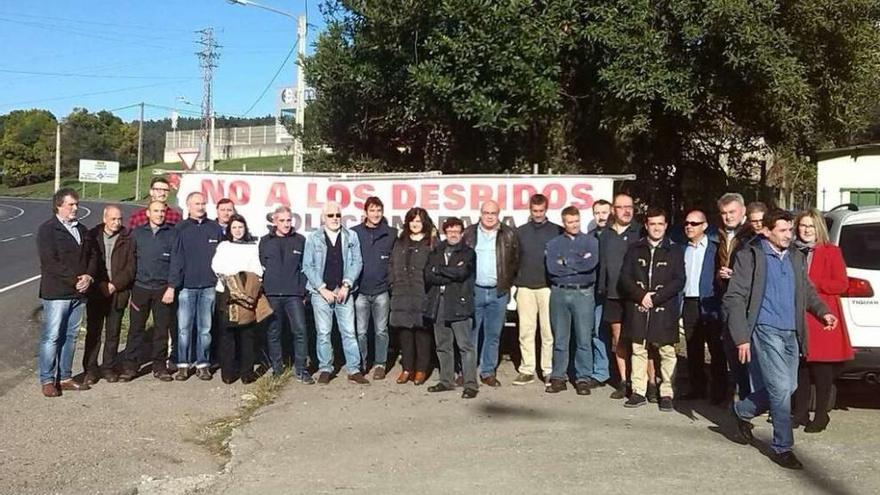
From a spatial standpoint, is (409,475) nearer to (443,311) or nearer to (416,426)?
(416,426)

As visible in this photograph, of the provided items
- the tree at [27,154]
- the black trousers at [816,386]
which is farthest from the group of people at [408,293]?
the tree at [27,154]

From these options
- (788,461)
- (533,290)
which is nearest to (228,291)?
(533,290)

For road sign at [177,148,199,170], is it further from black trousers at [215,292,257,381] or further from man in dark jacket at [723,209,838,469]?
man in dark jacket at [723,209,838,469]

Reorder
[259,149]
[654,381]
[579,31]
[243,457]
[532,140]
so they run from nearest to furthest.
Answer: [243,457] → [654,381] → [579,31] → [532,140] → [259,149]

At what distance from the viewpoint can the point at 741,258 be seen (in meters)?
6.74

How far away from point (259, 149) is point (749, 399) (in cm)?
7595

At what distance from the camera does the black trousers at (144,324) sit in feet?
30.1

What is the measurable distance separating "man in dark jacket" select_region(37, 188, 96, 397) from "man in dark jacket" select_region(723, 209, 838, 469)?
230 inches

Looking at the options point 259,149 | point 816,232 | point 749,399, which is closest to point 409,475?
point 749,399

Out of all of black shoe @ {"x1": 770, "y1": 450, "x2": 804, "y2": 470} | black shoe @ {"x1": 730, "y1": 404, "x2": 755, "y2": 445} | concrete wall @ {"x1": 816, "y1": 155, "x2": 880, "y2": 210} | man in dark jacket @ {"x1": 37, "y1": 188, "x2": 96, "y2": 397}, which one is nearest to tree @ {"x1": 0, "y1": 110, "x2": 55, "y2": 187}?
concrete wall @ {"x1": 816, "y1": 155, "x2": 880, "y2": 210}

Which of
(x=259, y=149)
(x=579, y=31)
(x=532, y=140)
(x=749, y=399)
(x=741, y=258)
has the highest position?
(x=259, y=149)

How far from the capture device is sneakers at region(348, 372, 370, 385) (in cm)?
Result: 930

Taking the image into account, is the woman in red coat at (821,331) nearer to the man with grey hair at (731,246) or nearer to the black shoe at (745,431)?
the man with grey hair at (731,246)

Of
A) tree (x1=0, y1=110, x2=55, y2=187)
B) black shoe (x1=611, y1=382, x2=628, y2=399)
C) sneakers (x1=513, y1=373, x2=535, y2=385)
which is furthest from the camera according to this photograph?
tree (x1=0, y1=110, x2=55, y2=187)
